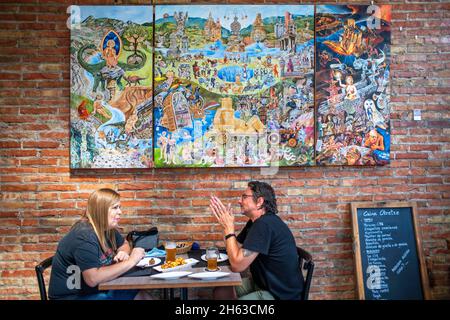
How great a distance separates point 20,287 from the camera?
3344 millimetres

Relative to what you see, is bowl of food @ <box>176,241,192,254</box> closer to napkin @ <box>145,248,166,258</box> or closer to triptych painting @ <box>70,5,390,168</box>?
napkin @ <box>145,248,166,258</box>

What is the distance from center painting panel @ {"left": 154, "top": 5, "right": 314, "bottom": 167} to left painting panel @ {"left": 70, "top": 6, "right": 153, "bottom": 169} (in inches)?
4.5

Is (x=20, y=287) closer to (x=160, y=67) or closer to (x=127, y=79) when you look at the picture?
(x=127, y=79)

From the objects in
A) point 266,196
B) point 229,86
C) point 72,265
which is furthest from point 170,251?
point 229,86

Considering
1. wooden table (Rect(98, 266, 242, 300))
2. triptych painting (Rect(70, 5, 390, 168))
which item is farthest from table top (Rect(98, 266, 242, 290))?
triptych painting (Rect(70, 5, 390, 168))

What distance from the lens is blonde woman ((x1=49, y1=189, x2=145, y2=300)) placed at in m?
2.29

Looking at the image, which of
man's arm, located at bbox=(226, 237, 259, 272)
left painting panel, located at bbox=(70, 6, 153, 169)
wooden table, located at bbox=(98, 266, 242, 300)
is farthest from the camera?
left painting panel, located at bbox=(70, 6, 153, 169)

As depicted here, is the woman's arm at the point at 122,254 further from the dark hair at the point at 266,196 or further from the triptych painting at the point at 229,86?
the dark hair at the point at 266,196

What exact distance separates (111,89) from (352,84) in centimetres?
209

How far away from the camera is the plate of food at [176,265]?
98.2 inches
